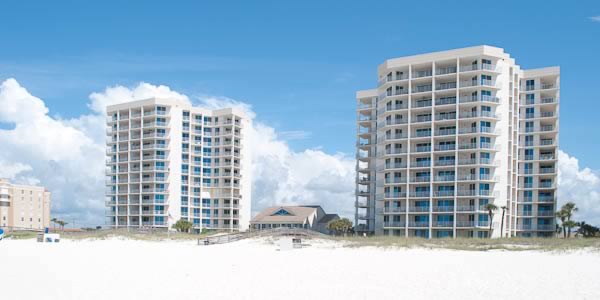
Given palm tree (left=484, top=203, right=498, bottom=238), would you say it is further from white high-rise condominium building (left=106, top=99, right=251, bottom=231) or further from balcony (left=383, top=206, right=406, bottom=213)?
white high-rise condominium building (left=106, top=99, right=251, bottom=231)

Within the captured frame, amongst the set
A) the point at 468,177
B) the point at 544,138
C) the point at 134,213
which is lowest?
the point at 134,213

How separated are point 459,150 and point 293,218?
33.7 m

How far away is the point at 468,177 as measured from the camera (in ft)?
251

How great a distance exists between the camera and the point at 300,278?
27.2m

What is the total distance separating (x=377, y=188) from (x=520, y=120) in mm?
24253

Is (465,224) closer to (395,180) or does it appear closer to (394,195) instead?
(394,195)

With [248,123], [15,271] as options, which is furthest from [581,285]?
[248,123]

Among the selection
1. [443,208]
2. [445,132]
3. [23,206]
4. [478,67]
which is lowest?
[23,206]

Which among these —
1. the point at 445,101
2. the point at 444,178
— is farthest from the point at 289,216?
the point at 445,101

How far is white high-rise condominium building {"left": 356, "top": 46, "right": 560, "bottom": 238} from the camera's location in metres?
76.7

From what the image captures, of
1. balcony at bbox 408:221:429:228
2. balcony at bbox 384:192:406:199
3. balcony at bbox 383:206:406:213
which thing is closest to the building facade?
balcony at bbox 383:206:406:213

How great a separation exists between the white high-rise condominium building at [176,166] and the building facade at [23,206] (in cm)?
3930

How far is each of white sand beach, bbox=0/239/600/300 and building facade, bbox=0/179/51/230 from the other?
106753mm

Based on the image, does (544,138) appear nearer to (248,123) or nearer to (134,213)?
(248,123)
